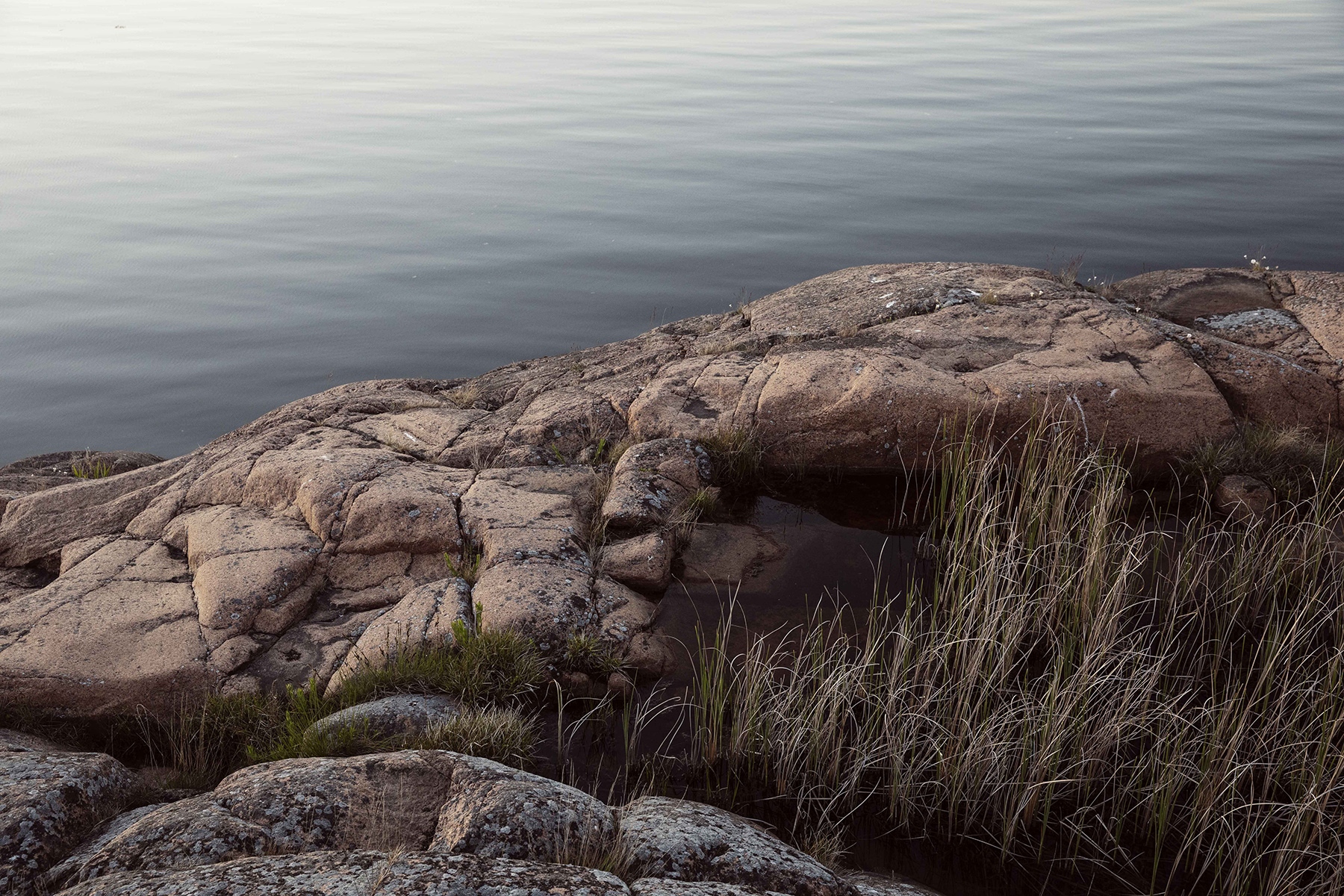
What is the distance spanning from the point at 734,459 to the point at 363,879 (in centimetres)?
435

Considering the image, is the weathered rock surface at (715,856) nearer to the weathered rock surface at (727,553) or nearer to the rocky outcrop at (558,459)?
the rocky outcrop at (558,459)

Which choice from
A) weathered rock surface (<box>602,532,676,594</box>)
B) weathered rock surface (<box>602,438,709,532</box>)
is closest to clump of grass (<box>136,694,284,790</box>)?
weathered rock surface (<box>602,532,676,594</box>)

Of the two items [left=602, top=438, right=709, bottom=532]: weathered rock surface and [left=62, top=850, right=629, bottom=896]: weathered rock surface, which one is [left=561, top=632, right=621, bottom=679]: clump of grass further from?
[left=62, top=850, right=629, bottom=896]: weathered rock surface

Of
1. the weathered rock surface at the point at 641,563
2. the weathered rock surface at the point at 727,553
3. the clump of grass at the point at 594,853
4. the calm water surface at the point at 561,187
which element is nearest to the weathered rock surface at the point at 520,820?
the clump of grass at the point at 594,853

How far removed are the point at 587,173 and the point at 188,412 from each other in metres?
11.2

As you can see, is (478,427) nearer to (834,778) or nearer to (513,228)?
(834,778)

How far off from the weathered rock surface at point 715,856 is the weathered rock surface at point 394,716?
123cm

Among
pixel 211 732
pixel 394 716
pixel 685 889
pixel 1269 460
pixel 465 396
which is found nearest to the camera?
pixel 685 889

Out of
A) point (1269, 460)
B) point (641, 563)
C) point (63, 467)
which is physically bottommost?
point (63, 467)

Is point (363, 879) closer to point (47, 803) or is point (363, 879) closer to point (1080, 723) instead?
point (47, 803)

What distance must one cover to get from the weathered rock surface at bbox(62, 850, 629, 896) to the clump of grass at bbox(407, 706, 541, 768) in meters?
1.20

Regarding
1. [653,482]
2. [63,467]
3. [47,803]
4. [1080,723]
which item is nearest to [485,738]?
[47,803]

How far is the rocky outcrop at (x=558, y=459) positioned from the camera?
→ 5.24 metres

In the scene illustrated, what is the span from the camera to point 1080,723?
4305 millimetres
